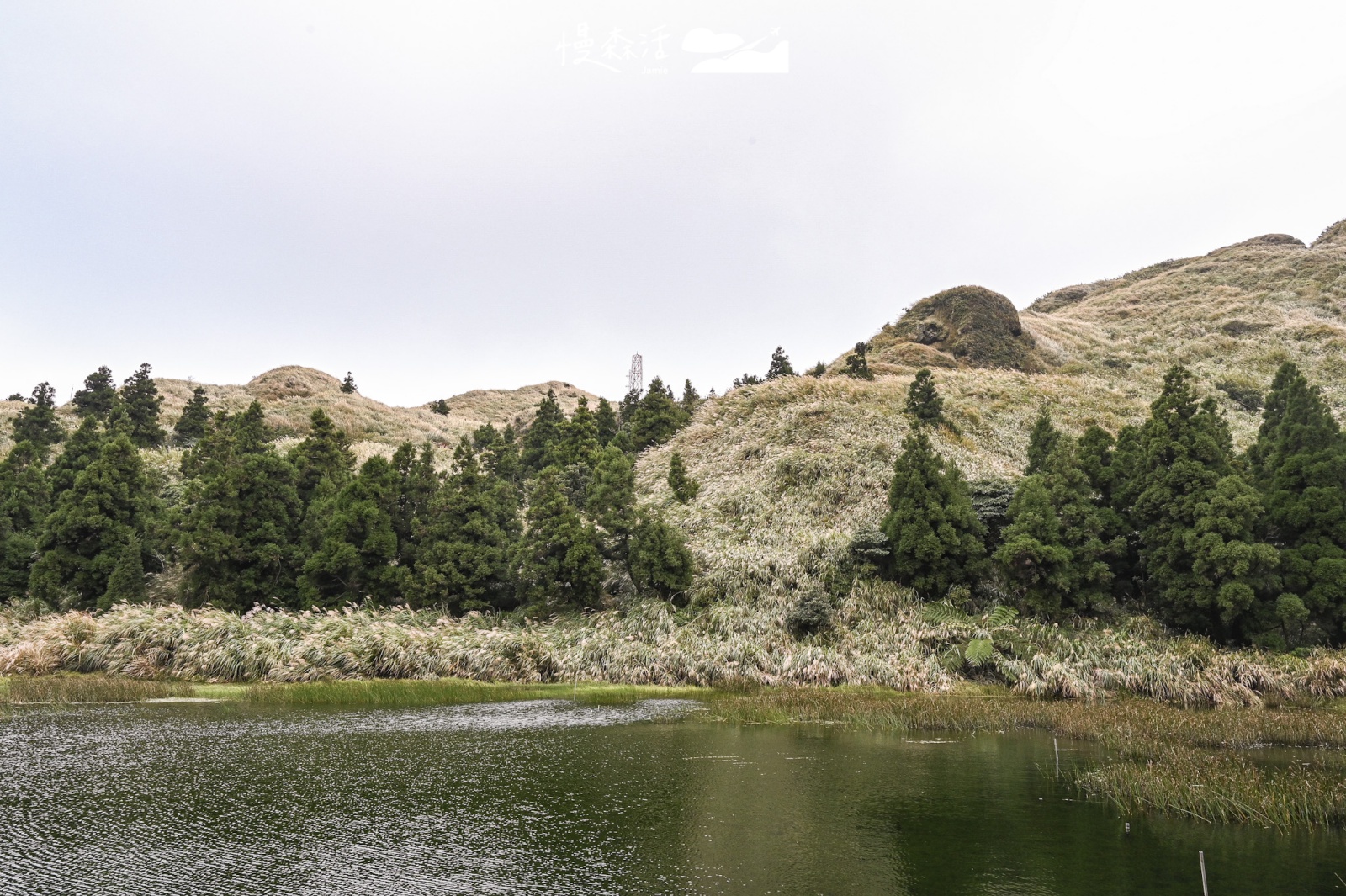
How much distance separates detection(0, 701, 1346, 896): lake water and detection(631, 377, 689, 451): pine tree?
137ft

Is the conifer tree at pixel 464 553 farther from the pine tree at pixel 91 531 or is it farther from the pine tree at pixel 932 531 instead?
the pine tree at pixel 932 531

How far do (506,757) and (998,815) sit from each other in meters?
8.70

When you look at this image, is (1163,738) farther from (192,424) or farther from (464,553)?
(192,424)

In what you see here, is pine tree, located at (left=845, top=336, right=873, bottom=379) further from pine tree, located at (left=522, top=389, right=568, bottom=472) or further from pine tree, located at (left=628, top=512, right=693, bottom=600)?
pine tree, located at (left=628, top=512, right=693, bottom=600)

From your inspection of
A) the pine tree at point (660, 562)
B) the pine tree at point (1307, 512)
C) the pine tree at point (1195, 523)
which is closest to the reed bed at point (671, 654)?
the pine tree at point (1195, 523)

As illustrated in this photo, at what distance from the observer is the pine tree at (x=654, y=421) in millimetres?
56906

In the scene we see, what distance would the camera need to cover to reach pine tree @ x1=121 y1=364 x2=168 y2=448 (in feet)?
210

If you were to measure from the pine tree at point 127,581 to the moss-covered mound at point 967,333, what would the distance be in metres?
63.4

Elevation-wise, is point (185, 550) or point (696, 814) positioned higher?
point (185, 550)

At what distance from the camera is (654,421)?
5741 centimetres

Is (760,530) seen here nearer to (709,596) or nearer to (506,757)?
(709,596)

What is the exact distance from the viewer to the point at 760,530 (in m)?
37.1

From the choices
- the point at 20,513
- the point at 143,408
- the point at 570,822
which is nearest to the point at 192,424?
the point at 143,408

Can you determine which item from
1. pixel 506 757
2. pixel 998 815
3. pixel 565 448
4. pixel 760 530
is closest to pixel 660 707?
pixel 506 757
